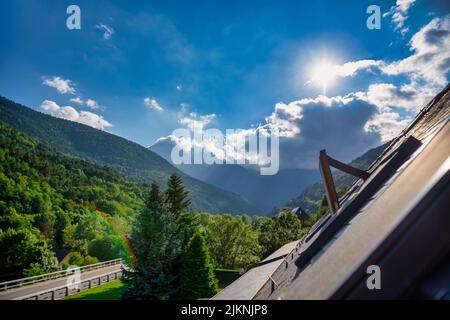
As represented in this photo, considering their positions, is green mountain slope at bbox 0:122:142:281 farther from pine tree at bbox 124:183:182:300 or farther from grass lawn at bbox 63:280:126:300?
pine tree at bbox 124:183:182:300

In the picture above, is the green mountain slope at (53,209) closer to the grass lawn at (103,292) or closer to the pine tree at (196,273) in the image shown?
the grass lawn at (103,292)

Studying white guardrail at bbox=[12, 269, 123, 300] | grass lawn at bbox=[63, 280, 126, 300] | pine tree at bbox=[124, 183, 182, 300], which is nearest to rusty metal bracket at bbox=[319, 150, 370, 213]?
pine tree at bbox=[124, 183, 182, 300]

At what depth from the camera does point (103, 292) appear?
27328 millimetres

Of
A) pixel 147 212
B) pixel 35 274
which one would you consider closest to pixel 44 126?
pixel 35 274

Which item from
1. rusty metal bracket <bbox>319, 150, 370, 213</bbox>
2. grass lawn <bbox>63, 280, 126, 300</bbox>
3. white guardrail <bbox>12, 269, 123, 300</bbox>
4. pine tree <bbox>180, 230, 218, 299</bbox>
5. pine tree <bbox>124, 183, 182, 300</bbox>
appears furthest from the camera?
grass lawn <bbox>63, 280, 126, 300</bbox>

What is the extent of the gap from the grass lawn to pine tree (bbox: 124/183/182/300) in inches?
139

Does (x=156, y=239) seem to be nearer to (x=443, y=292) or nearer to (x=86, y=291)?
(x=86, y=291)

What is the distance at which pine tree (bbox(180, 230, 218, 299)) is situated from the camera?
22547 mm

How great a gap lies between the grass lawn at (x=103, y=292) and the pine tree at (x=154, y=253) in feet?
11.6

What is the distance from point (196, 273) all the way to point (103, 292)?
11.7 m

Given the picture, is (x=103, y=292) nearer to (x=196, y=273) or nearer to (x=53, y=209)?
(x=196, y=273)

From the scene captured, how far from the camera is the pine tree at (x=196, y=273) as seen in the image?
22.5m

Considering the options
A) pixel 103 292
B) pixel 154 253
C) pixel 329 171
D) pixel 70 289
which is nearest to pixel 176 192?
pixel 154 253

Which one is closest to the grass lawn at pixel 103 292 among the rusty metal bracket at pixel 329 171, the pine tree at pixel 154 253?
the pine tree at pixel 154 253
